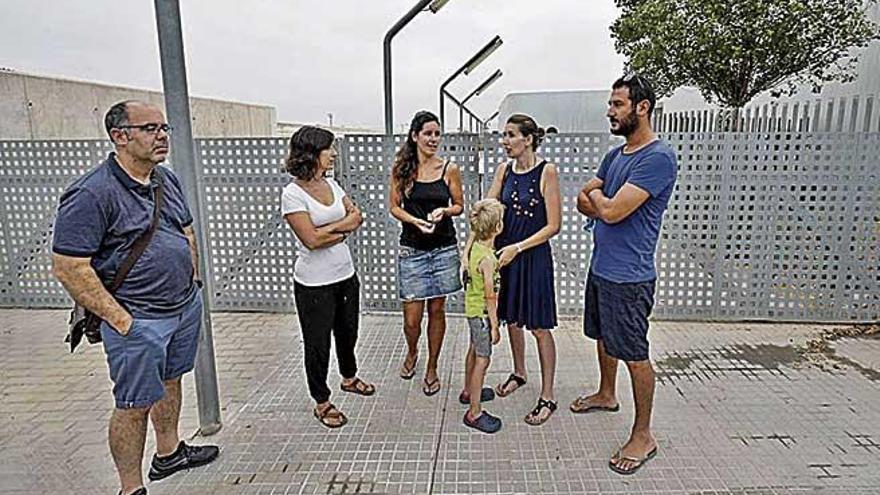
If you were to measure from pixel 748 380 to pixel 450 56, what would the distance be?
6.06 metres

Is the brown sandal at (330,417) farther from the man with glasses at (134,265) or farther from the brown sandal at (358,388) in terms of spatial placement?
the man with glasses at (134,265)

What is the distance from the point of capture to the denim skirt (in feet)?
9.83

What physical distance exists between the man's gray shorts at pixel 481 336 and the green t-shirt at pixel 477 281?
0.03 metres

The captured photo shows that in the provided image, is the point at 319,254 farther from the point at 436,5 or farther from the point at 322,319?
the point at 436,5

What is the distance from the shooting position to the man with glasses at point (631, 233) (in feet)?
7.22

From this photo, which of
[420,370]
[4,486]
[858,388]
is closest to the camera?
[4,486]

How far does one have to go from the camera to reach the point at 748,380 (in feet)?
10.6

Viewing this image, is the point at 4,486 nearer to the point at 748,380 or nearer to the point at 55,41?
the point at 748,380

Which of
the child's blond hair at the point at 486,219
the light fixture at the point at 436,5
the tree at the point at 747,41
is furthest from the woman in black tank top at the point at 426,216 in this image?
the tree at the point at 747,41

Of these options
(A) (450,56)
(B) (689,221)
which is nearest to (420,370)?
(B) (689,221)

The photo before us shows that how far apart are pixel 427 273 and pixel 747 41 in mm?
3765

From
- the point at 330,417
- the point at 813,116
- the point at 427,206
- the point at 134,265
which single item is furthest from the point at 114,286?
the point at 813,116

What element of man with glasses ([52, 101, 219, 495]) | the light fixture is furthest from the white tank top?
the light fixture

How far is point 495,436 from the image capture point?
8.64 ft
